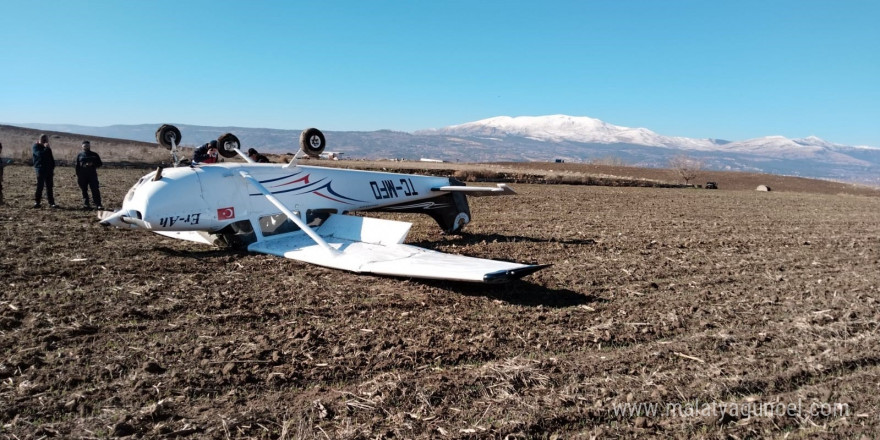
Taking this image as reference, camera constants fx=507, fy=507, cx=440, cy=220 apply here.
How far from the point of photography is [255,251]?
10875mm

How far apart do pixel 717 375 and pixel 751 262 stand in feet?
24.6

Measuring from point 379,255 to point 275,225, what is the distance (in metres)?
3.35

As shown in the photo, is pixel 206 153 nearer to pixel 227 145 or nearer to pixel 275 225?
pixel 227 145

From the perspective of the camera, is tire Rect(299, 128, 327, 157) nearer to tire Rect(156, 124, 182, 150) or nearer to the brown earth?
tire Rect(156, 124, 182, 150)

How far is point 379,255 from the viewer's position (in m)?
9.59

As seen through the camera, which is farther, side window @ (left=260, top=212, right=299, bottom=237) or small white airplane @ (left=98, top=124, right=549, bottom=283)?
side window @ (left=260, top=212, right=299, bottom=237)

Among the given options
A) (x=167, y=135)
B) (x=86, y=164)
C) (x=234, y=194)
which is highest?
(x=167, y=135)

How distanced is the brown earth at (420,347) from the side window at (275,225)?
35.8 inches

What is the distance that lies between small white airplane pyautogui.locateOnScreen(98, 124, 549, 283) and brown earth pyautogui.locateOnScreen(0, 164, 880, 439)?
459 mm

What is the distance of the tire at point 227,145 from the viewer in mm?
13641

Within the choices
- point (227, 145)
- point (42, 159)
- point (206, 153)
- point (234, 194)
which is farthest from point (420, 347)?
point (42, 159)

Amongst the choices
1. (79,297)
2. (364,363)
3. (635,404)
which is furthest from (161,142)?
(635,404)

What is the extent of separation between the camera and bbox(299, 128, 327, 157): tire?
41.7 feet

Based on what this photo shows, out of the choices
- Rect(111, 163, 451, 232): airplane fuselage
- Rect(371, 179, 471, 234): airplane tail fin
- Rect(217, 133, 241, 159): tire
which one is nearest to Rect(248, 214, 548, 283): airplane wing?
Rect(111, 163, 451, 232): airplane fuselage
